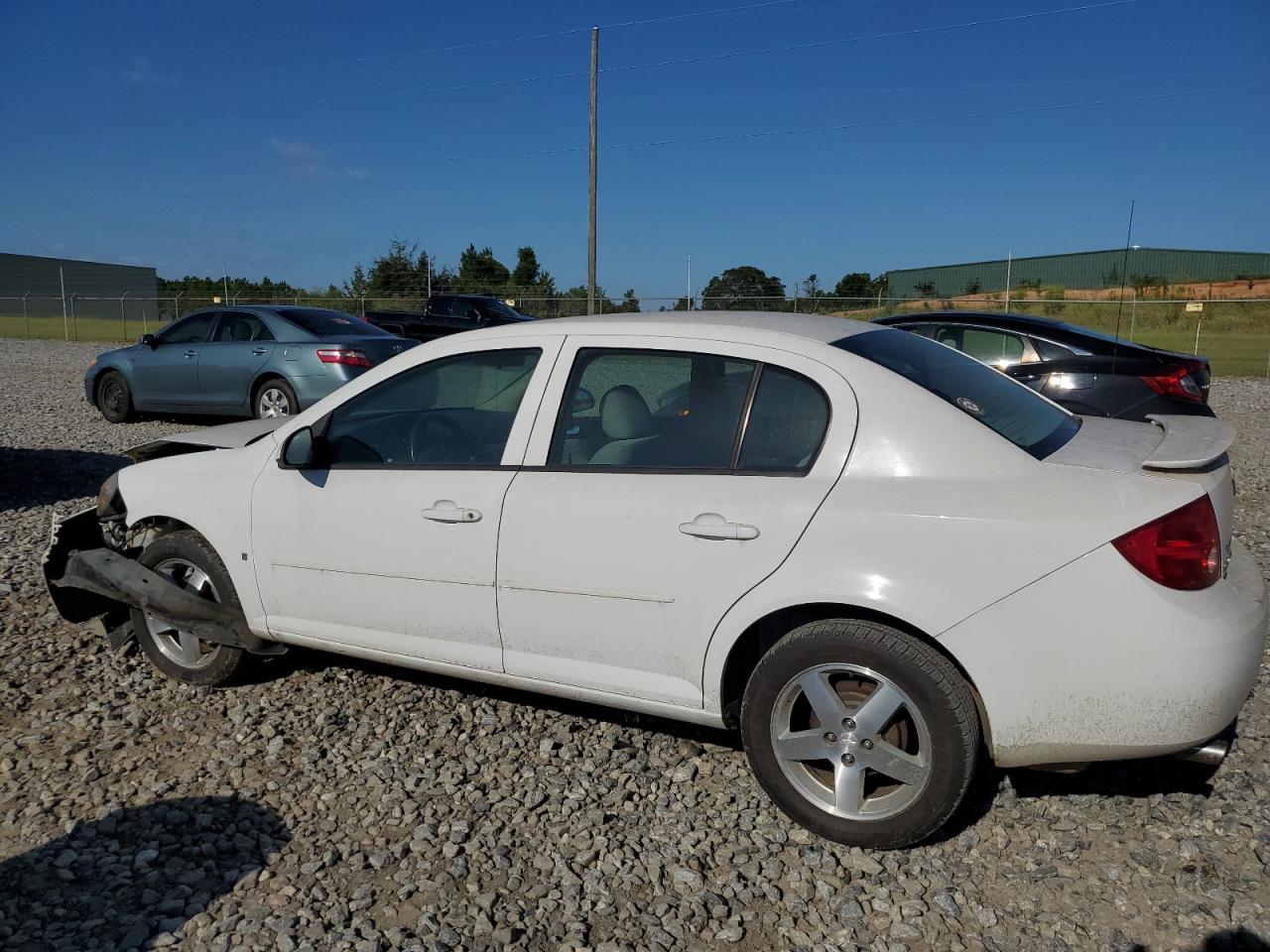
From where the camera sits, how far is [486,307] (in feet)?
80.4

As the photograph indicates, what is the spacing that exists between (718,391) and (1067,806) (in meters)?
1.85

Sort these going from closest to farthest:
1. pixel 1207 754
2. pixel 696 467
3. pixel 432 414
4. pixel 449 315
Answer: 1. pixel 1207 754
2. pixel 696 467
3. pixel 432 414
4. pixel 449 315

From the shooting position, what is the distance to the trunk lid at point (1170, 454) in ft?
9.07

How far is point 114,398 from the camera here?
12.6 m

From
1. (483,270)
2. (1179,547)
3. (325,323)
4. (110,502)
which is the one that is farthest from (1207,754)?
(483,270)

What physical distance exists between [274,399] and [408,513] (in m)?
8.42

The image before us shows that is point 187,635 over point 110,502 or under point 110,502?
under

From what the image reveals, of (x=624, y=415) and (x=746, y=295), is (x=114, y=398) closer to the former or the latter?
(x=624, y=415)

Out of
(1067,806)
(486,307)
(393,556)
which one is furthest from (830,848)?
(486,307)

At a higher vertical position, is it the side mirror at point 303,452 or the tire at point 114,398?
the side mirror at point 303,452

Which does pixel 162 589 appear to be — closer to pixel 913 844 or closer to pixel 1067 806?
pixel 913 844

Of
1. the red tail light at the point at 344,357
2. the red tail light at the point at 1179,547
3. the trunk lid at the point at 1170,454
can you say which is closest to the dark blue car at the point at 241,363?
the red tail light at the point at 344,357

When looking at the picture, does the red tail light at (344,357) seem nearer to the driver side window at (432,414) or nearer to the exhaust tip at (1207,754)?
the driver side window at (432,414)

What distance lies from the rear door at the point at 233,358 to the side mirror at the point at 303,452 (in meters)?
7.95
